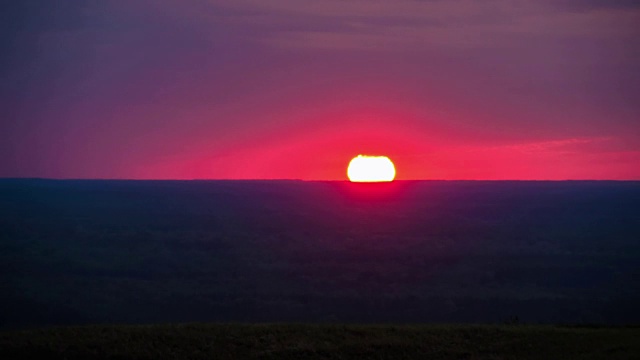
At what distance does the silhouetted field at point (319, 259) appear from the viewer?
48438 mm

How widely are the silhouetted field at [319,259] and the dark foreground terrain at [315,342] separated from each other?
701 centimetres

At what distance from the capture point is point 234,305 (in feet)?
162

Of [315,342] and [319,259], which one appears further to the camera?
[319,259]

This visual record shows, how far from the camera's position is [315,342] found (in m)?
18.7

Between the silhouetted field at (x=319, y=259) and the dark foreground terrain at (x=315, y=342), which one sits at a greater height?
the silhouetted field at (x=319, y=259)

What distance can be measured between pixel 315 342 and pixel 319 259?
48.9 meters

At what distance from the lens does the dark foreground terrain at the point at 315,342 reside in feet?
58.6

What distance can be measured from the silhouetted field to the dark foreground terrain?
7.01m

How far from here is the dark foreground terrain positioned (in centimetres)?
1788

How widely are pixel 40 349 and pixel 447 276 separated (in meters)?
44.6

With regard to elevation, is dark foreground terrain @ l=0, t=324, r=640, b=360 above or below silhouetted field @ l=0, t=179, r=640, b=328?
below

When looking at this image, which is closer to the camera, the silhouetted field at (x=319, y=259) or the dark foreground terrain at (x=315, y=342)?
the dark foreground terrain at (x=315, y=342)

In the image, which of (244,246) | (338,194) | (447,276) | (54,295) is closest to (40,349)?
(54,295)

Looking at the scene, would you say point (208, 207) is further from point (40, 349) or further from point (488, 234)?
point (40, 349)
